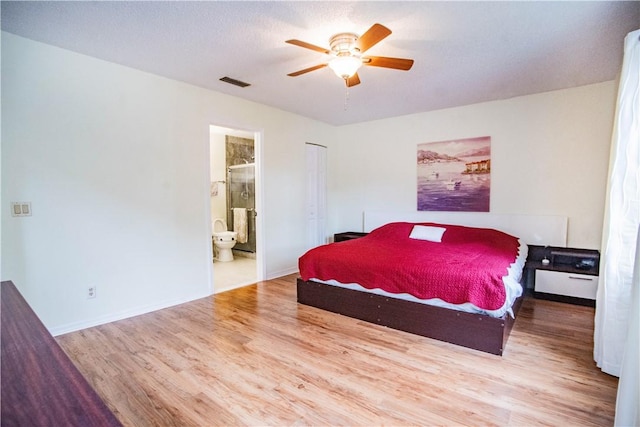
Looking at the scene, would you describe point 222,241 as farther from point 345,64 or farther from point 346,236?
point 345,64

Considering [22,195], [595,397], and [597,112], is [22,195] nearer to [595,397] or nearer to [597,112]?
[595,397]

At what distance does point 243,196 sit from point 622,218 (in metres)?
5.30

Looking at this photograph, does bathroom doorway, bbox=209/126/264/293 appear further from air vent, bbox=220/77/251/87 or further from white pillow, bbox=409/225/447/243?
white pillow, bbox=409/225/447/243

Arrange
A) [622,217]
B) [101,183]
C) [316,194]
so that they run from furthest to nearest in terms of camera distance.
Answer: [316,194]
[101,183]
[622,217]

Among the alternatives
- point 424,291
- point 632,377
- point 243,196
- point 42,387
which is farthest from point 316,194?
point 42,387

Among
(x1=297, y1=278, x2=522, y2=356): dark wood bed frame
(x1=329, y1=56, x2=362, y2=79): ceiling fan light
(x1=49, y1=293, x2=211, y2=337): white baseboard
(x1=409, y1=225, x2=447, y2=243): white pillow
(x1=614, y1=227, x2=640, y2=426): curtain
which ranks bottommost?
(x1=49, y1=293, x2=211, y2=337): white baseboard

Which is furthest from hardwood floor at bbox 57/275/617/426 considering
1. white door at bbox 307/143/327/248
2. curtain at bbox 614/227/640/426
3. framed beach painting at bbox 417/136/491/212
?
white door at bbox 307/143/327/248

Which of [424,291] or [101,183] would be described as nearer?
[424,291]

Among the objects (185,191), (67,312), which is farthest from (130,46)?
(67,312)

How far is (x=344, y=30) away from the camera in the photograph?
7.77ft

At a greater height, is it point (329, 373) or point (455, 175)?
point (455, 175)

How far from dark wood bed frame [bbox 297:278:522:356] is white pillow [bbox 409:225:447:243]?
132 centimetres

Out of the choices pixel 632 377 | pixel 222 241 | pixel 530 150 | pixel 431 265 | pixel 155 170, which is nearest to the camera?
pixel 632 377

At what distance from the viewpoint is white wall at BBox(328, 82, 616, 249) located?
3607 millimetres
